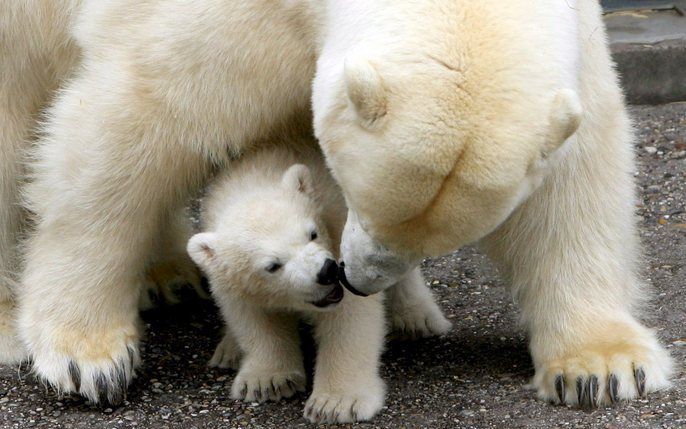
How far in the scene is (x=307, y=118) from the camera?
351cm

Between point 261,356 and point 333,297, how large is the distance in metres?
0.41

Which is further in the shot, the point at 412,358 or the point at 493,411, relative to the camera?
the point at 412,358

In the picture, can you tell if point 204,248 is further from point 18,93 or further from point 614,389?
point 614,389

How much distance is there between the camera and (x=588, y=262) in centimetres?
346

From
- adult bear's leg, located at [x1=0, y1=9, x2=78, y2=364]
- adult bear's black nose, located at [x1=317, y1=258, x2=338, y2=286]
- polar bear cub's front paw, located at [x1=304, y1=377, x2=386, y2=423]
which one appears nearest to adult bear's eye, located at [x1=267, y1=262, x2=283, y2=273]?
adult bear's black nose, located at [x1=317, y1=258, x2=338, y2=286]

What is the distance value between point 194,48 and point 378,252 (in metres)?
0.81

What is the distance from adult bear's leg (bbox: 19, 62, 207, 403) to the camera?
3375 millimetres

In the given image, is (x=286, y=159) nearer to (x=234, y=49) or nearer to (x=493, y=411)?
(x=234, y=49)

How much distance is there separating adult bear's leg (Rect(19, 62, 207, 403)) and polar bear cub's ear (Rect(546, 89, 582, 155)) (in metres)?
1.10

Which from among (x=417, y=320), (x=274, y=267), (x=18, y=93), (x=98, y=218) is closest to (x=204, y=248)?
(x=274, y=267)

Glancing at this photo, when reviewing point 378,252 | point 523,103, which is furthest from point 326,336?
point 523,103

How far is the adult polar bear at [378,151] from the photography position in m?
2.62

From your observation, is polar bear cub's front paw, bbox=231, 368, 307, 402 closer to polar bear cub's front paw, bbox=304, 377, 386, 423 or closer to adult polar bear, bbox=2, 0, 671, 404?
polar bear cub's front paw, bbox=304, 377, 386, 423

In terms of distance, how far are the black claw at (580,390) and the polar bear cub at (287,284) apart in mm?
545
